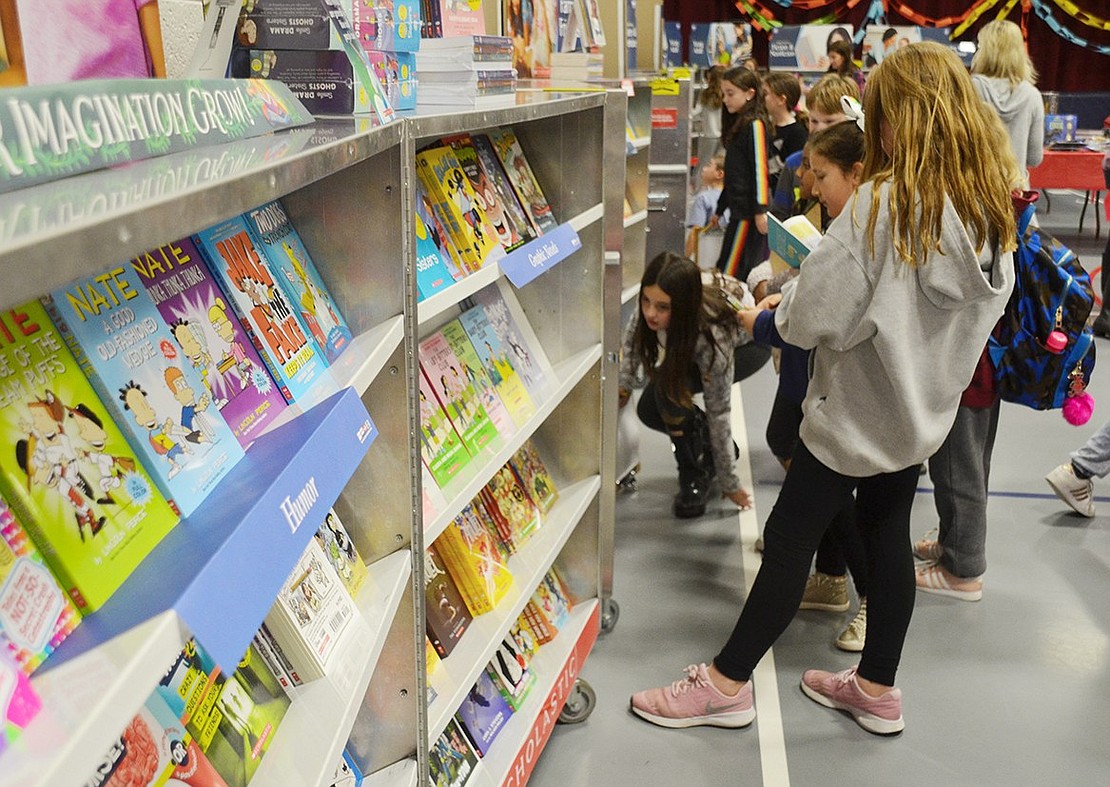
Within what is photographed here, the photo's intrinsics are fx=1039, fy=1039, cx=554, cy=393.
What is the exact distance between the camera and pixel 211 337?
1091 millimetres

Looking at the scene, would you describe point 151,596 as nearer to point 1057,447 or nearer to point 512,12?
point 512,12

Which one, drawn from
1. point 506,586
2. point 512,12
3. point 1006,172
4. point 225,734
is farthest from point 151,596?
point 512,12

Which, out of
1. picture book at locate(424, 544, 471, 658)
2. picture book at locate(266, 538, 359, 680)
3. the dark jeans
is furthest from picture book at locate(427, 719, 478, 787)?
the dark jeans

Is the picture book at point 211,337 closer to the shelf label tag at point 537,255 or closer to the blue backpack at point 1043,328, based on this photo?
the shelf label tag at point 537,255

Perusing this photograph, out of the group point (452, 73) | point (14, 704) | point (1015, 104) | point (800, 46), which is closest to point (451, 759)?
point (452, 73)

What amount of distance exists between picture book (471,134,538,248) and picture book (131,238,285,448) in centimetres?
104

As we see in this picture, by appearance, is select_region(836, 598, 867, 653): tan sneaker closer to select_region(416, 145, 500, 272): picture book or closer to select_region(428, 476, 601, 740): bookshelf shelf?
select_region(428, 476, 601, 740): bookshelf shelf

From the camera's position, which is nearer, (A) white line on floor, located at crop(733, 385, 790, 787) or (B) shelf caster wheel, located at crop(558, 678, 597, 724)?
(A) white line on floor, located at crop(733, 385, 790, 787)

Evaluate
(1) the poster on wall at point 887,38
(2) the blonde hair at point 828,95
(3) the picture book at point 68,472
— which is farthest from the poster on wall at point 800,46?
(3) the picture book at point 68,472

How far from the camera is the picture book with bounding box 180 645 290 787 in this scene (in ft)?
3.58

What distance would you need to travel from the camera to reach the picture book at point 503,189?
2.12m

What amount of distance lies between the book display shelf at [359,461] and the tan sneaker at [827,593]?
65 cm

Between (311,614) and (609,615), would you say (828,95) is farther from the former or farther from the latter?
(311,614)

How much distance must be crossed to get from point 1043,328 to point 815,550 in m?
0.89
